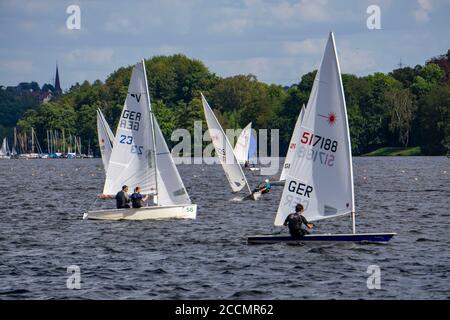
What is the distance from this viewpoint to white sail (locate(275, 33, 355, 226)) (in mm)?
35781

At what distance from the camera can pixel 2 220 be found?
53344 millimetres

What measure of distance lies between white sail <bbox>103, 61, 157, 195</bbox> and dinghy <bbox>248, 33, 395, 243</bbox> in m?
13.2

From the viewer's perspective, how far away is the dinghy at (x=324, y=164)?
3578 cm

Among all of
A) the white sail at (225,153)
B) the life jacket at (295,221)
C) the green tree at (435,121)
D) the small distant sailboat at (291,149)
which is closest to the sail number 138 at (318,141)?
the life jacket at (295,221)

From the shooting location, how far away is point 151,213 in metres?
47.3

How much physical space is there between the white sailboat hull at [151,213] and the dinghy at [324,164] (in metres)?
11.0

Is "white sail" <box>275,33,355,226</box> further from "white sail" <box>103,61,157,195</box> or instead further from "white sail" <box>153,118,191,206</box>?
"white sail" <box>103,61,157,195</box>

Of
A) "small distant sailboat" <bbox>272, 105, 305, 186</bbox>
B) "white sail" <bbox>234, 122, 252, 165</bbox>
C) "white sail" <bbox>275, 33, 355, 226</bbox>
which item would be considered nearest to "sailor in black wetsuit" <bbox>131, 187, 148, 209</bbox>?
"white sail" <bbox>275, 33, 355, 226</bbox>

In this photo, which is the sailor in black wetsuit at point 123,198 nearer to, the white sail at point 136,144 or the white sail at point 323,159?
the white sail at point 136,144
